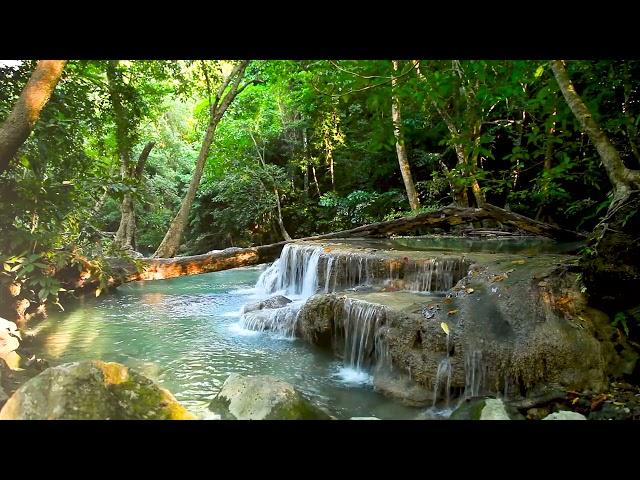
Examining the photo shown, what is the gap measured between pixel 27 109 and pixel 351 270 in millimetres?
4387

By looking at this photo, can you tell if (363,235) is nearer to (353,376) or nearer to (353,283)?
(353,283)

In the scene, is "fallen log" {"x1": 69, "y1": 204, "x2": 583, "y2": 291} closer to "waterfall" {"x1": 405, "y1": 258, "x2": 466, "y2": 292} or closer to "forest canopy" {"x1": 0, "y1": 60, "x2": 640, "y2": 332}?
"forest canopy" {"x1": 0, "y1": 60, "x2": 640, "y2": 332}

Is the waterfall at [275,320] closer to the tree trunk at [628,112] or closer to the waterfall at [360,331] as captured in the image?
the waterfall at [360,331]

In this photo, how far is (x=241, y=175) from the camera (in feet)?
44.4

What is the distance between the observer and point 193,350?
4590mm

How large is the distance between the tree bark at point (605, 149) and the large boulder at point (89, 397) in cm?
379

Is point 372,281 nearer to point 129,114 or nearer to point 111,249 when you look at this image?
point 111,249

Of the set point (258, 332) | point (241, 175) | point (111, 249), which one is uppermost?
point (241, 175)

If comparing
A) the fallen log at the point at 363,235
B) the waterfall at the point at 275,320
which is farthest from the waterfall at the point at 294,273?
the waterfall at the point at 275,320

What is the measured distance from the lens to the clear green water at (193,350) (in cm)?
349
